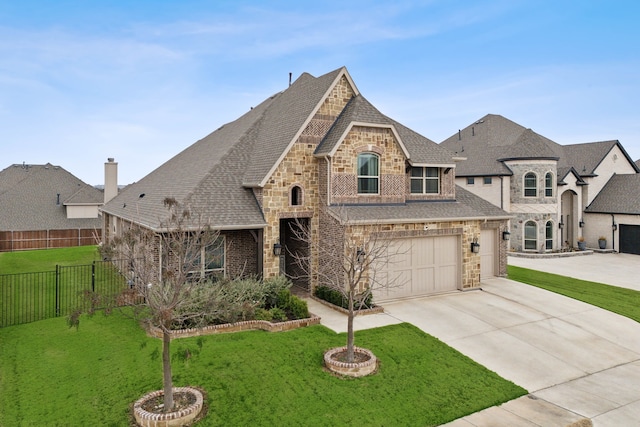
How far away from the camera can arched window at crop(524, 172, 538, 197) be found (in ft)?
94.8

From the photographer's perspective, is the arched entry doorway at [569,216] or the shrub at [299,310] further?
the arched entry doorway at [569,216]

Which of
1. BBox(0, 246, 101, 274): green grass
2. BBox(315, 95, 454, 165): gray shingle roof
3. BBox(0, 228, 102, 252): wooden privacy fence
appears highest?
BBox(315, 95, 454, 165): gray shingle roof

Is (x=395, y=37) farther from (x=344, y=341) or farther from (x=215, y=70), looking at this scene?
(x=344, y=341)

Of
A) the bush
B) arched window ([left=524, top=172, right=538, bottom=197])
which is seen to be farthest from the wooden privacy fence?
arched window ([left=524, top=172, right=538, bottom=197])

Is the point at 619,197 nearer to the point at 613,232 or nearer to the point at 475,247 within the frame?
the point at 613,232

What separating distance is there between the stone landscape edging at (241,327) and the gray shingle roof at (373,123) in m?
6.60

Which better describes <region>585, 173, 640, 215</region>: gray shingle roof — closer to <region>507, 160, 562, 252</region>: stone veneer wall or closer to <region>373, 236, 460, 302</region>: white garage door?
<region>507, 160, 562, 252</region>: stone veneer wall

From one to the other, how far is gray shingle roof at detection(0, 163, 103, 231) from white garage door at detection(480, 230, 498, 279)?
106ft

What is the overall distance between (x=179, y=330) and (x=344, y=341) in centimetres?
466

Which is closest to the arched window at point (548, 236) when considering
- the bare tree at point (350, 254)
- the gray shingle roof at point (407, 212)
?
the gray shingle roof at point (407, 212)

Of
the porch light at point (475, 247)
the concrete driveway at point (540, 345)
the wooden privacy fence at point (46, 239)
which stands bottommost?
the concrete driveway at point (540, 345)

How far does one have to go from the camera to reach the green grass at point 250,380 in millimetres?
8055

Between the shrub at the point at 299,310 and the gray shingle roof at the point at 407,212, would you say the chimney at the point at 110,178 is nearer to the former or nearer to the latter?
the gray shingle roof at the point at 407,212

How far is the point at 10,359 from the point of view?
1033 centimetres
